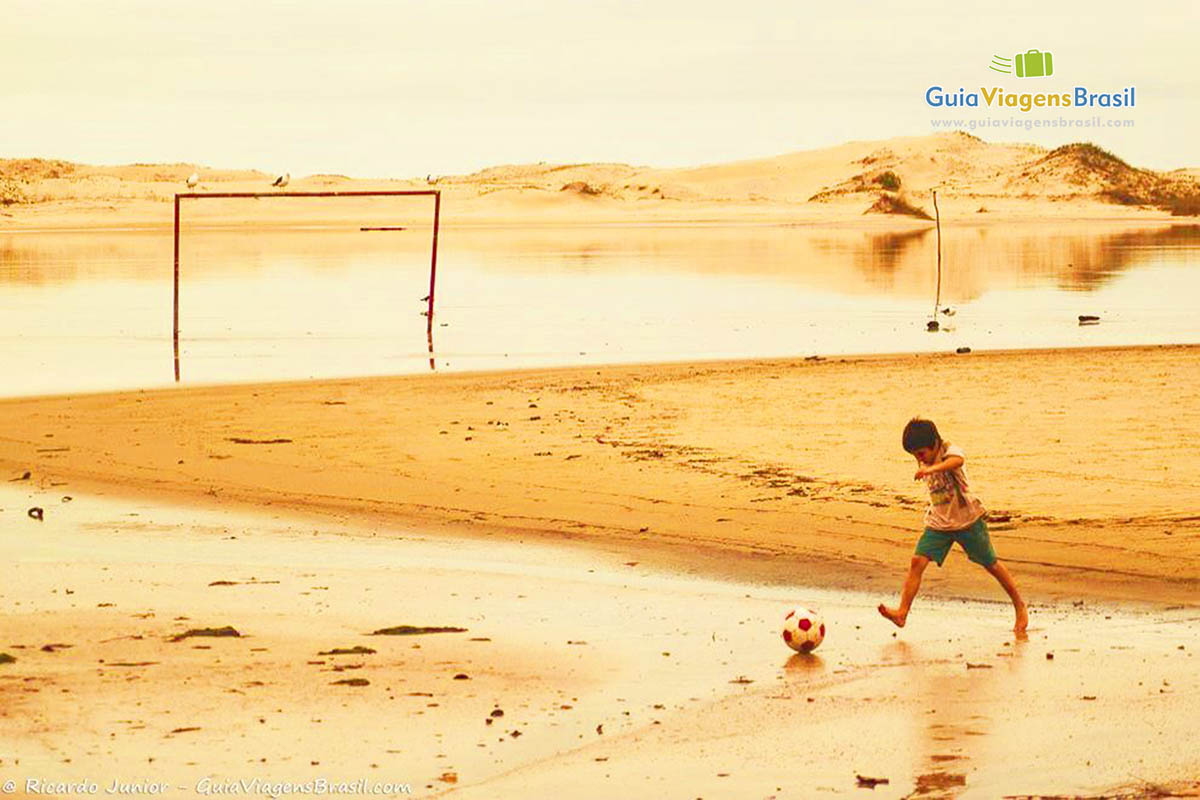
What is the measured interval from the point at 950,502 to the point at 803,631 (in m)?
1.49

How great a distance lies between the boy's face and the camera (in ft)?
32.6

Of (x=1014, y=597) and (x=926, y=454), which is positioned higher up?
(x=926, y=454)

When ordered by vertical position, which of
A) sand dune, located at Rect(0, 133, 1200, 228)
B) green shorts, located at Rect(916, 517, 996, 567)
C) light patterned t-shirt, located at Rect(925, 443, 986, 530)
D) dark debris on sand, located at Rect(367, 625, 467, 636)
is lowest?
dark debris on sand, located at Rect(367, 625, 467, 636)

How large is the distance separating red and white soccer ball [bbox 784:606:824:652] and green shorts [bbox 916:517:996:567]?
4.02ft

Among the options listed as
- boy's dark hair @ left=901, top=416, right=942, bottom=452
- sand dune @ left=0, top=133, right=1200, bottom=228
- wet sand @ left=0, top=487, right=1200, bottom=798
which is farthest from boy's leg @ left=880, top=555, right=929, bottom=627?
sand dune @ left=0, top=133, right=1200, bottom=228

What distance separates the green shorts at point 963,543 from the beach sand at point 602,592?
31 cm

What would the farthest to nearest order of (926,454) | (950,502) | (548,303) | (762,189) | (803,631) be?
(762,189) → (548,303) → (950,502) → (926,454) → (803,631)

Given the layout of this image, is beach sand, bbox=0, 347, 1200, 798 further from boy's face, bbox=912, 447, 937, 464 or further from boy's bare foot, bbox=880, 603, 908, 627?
boy's face, bbox=912, 447, 937, 464

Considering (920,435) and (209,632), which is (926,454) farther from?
(209,632)

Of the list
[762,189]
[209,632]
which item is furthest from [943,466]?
[762,189]

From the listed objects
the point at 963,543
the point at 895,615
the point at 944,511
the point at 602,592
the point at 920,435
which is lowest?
the point at 602,592

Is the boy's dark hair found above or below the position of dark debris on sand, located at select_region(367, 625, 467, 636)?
above

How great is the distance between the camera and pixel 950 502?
33.1 feet

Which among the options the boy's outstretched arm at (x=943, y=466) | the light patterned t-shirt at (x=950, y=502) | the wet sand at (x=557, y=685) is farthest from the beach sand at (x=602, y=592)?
the boy's outstretched arm at (x=943, y=466)
